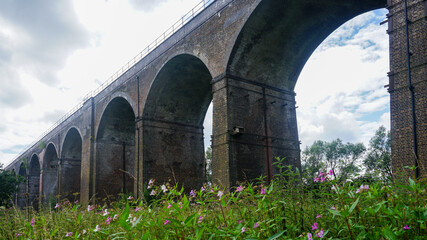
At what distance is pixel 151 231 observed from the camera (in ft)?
11.9

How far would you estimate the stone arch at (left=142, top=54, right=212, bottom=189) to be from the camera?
18064mm

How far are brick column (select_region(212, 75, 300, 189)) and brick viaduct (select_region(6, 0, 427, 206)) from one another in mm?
Result: 39

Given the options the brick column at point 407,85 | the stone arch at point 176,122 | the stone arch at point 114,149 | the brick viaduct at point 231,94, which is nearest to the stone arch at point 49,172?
the brick viaduct at point 231,94

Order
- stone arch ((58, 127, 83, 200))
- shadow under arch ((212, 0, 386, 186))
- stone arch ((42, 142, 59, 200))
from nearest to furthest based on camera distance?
1. shadow under arch ((212, 0, 386, 186))
2. stone arch ((58, 127, 83, 200))
3. stone arch ((42, 142, 59, 200))

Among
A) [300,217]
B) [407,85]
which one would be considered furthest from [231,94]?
[300,217]

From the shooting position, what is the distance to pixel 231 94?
13555mm

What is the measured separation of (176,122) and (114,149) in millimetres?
6913

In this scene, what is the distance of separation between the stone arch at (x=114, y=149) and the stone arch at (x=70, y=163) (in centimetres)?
689

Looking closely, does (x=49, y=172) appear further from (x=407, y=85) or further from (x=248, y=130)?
(x=407, y=85)

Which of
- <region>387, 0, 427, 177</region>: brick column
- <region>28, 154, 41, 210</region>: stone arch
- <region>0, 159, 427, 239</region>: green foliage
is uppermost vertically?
<region>387, 0, 427, 177</region>: brick column

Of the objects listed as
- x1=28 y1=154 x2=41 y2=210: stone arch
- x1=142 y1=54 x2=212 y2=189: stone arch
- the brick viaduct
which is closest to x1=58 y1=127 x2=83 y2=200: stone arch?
the brick viaduct

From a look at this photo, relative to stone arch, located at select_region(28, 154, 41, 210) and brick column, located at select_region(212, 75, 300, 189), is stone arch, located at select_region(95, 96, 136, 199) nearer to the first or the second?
brick column, located at select_region(212, 75, 300, 189)

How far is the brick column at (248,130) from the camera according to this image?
1327 cm

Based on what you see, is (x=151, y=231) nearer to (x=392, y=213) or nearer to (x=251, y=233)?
(x=251, y=233)
